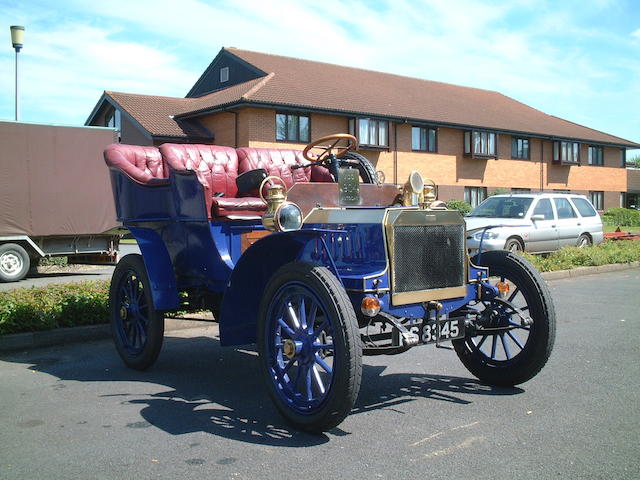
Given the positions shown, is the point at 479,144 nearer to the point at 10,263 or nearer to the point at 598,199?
the point at 598,199

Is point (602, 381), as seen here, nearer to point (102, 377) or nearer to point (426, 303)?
point (426, 303)

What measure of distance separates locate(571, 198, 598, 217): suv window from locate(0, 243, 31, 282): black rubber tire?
1268 centimetres

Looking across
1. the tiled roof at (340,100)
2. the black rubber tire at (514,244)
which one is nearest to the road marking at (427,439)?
the black rubber tire at (514,244)

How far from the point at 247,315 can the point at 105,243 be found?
10.1 meters

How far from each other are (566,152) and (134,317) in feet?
128

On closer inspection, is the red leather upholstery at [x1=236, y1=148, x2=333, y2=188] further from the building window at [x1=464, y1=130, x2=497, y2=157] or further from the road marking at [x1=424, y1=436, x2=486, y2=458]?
the building window at [x1=464, y1=130, x2=497, y2=157]

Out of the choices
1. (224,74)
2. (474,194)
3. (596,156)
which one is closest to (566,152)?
(596,156)

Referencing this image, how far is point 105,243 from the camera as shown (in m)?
14.3

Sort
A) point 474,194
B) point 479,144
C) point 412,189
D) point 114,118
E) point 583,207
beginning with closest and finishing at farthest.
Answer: point 412,189 < point 583,207 < point 114,118 < point 479,144 < point 474,194

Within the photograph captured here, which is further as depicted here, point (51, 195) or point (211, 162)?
point (51, 195)

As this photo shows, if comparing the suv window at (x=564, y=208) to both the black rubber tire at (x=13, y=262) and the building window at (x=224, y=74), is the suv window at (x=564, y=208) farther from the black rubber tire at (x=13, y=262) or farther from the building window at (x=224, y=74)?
the building window at (x=224, y=74)

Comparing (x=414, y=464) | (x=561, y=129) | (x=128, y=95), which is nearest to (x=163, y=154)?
(x=414, y=464)

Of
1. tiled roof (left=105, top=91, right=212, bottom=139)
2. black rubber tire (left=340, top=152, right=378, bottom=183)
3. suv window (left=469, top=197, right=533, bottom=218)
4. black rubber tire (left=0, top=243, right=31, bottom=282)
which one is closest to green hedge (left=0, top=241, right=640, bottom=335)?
black rubber tire (left=340, top=152, right=378, bottom=183)

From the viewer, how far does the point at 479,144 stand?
3550 centimetres
